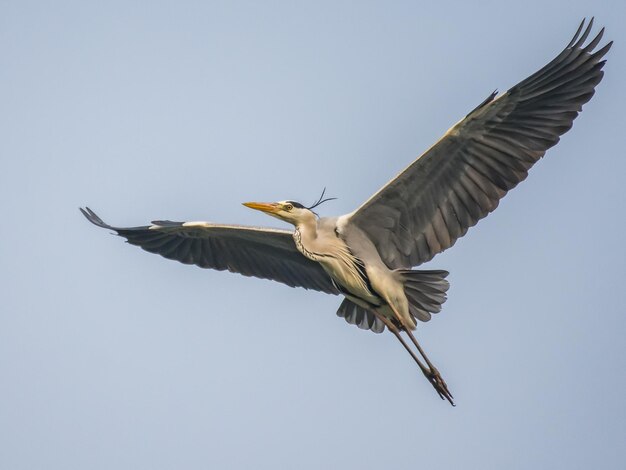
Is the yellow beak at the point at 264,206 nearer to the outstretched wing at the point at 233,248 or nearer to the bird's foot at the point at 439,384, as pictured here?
the outstretched wing at the point at 233,248

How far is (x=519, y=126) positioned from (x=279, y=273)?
305cm

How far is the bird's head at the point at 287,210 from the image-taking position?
37.7ft

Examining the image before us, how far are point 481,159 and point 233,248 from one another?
2.97 m

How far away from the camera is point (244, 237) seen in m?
12.2

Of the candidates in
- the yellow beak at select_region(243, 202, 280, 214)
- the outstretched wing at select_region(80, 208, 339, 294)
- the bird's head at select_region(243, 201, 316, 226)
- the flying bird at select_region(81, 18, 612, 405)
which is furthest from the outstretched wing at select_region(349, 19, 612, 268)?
the outstretched wing at select_region(80, 208, 339, 294)

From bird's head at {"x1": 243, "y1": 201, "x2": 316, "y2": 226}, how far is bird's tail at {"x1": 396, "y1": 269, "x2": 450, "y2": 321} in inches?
40.2

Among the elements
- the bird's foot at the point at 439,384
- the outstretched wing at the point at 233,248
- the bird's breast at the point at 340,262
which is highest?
the outstretched wing at the point at 233,248

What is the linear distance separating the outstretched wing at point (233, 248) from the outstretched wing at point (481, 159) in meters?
1.01

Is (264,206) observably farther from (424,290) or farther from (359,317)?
(424,290)

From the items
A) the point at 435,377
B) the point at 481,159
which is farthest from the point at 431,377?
the point at 481,159

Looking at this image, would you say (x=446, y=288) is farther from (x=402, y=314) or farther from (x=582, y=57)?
(x=582, y=57)

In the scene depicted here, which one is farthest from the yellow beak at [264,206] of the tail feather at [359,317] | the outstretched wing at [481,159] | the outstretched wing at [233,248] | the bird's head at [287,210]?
the tail feather at [359,317]

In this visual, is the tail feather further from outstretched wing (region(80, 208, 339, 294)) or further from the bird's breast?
the bird's breast

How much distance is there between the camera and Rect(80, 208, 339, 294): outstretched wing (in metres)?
12.1
